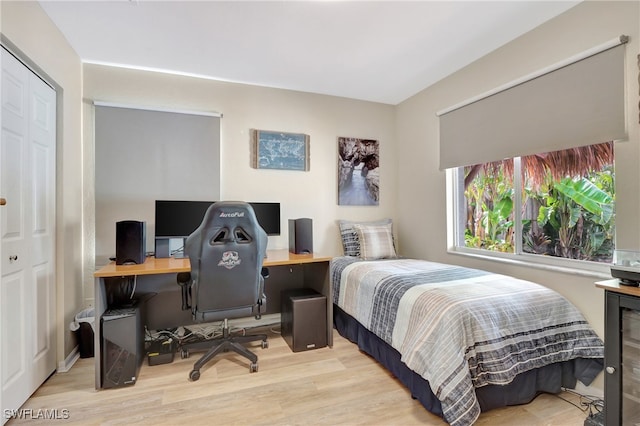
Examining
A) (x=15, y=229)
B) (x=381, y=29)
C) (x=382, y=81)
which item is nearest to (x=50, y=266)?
(x=15, y=229)

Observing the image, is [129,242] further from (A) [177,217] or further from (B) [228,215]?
(B) [228,215]

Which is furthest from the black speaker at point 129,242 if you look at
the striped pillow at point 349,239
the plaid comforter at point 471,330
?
the striped pillow at point 349,239

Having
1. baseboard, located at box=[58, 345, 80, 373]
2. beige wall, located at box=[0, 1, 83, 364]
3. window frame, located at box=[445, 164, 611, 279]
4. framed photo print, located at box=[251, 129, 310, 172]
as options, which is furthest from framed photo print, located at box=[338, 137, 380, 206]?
baseboard, located at box=[58, 345, 80, 373]

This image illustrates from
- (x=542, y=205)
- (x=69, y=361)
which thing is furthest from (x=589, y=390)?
(x=69, y=361)

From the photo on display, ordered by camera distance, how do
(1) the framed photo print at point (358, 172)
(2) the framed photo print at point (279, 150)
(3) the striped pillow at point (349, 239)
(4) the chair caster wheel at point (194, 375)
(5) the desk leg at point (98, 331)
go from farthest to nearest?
(1) the framed photo print at point (358, 172) → (3) the striped pillow at point (349, 239) → (2) the framed photo print at point (279, 150) → (4) the chair caster wheel at point (194, 375) → (5) the desk leg at point (98, 331)

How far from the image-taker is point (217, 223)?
1.96 metres

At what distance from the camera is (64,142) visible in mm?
2197

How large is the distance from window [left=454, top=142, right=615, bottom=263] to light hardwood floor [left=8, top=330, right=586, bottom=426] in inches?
40.3

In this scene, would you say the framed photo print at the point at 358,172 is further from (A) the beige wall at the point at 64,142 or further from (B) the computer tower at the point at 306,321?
(A) the beige wall at the point at 64,142

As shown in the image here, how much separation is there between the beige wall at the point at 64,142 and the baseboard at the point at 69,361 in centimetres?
3

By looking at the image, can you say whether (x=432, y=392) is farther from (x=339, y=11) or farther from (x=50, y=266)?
(x=50, y=266)

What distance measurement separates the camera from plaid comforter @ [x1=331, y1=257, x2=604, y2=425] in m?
1.52

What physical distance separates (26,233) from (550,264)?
3.55 metres

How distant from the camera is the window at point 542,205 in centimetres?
192
